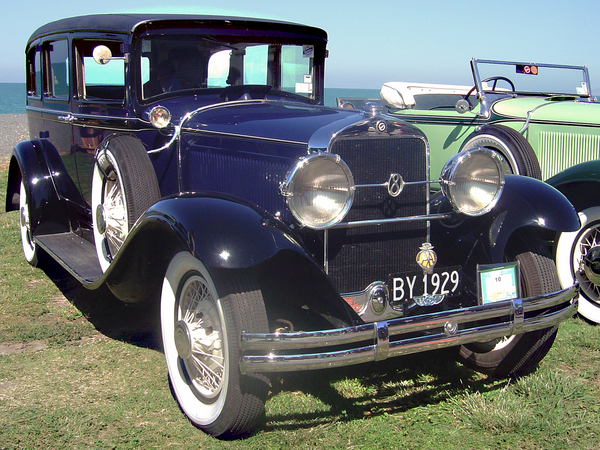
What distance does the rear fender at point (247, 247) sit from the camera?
7.30 ft

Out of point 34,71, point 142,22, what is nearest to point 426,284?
point 142,22

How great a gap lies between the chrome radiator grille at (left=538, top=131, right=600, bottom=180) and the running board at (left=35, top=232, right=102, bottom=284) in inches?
159

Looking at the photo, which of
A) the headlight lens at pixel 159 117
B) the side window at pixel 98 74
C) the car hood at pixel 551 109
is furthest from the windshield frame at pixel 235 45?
the car hood at pixel 551 109

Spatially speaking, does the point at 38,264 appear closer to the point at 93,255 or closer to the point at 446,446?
the point at 93,255

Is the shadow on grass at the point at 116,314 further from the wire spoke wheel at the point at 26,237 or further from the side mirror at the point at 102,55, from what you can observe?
the side mirror at the point at 102,55

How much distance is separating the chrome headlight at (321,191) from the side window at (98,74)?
1734mm

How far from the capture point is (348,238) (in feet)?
8.59

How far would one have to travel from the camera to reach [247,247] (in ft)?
7.30

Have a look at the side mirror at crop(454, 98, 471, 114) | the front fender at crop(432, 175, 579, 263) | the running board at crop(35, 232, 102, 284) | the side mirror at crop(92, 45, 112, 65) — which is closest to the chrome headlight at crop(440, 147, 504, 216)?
the front fender at crop(432, 175, 579, 263)

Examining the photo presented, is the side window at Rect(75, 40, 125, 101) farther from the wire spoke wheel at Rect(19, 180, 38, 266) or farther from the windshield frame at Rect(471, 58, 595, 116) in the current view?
the windshield frame at Rect(471, 58, 595, 116)

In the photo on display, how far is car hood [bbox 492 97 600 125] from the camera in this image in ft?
17.0

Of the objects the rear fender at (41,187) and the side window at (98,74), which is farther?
the rear fender at (41,187)

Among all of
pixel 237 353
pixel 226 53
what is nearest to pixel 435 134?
pixel 226 53

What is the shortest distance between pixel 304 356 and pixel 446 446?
0.74 metres
